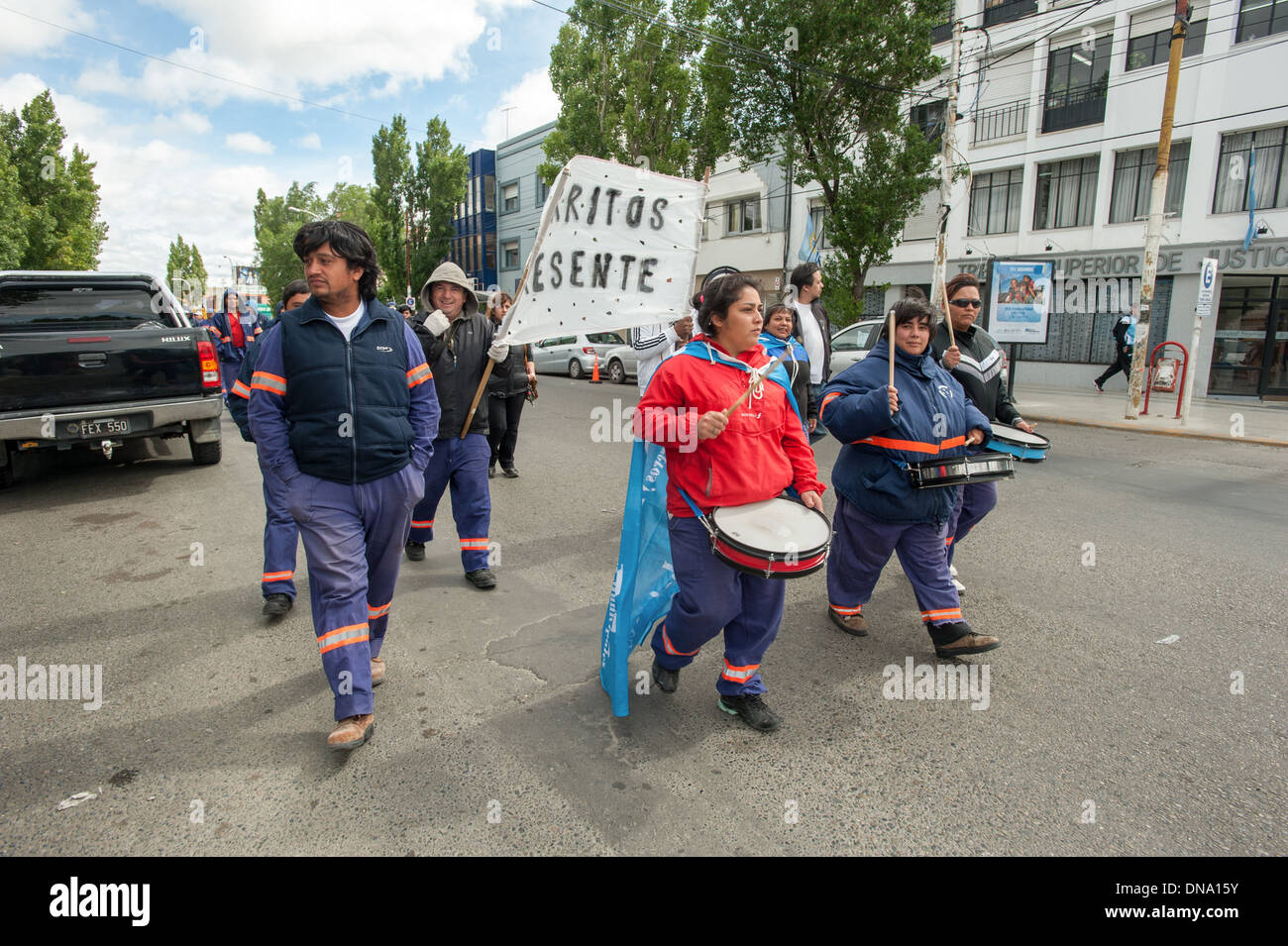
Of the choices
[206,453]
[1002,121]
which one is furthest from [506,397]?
[1002,121]

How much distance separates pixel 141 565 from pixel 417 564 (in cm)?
186

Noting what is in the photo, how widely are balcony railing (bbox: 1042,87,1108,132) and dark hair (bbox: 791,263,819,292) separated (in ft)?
61.5

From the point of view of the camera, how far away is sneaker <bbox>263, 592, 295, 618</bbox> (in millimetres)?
4379

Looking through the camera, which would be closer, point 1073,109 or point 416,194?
point 1073,109

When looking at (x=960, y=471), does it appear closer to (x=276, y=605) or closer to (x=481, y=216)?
(x=276, y=605)

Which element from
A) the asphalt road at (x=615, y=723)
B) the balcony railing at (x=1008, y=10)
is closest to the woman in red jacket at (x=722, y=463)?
the asphalt road at (x=615, y=723)

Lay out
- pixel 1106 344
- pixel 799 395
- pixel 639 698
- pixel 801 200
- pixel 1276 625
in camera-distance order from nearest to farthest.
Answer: pixel 639 698 < pixel 1276 625 < pixel 799 395 < pixel 1106 344 < pixel 801 200

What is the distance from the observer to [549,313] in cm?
369

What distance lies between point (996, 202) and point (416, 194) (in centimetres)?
3136

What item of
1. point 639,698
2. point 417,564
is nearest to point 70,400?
point 417,564

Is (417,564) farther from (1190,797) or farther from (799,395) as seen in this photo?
(1190,797)

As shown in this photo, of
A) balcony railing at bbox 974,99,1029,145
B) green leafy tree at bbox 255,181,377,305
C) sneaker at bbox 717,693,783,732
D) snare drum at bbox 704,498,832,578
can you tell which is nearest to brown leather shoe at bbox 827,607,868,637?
sneaker at bbox 717,693,783,732

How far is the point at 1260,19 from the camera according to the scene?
16.4 m
